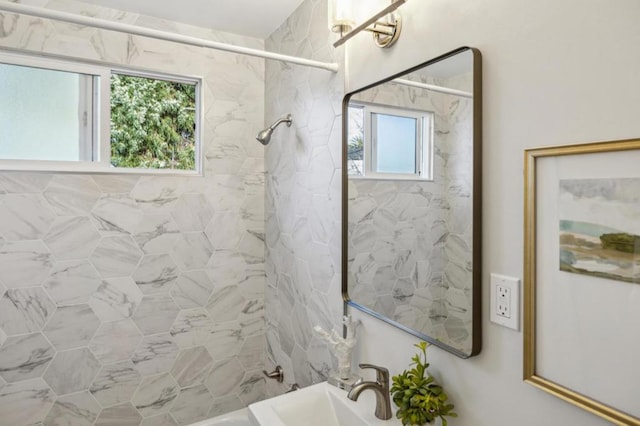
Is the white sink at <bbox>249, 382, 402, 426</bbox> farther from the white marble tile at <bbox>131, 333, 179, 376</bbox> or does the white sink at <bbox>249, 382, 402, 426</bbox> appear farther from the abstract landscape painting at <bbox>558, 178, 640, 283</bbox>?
the white marble tile at <bbox>131, 333, 179, 376</bbox>

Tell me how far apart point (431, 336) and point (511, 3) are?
921 millimetres

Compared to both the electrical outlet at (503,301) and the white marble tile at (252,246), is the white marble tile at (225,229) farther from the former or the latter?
the electrical outlet at (503,301)

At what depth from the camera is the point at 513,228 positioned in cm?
92

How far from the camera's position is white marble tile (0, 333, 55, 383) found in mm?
1841

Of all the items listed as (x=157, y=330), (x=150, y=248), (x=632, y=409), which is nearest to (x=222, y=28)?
(x=150, y=248)

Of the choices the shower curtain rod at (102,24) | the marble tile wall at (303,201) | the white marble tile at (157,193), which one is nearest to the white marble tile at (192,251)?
the white marble tile at (157,193)

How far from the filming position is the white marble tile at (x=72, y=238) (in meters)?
1.92

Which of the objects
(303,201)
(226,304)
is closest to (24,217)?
(226,304)

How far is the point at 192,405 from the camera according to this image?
2254mm

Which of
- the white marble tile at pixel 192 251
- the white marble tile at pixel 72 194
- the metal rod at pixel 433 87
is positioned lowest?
the white marble tile at pixel 192 251

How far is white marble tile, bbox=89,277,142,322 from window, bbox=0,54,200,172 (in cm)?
63

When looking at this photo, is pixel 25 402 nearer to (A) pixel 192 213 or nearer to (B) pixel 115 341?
(B) pixel 115 341

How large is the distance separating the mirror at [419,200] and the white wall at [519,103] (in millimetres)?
40

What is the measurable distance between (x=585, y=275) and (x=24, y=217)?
2285 millimetres
